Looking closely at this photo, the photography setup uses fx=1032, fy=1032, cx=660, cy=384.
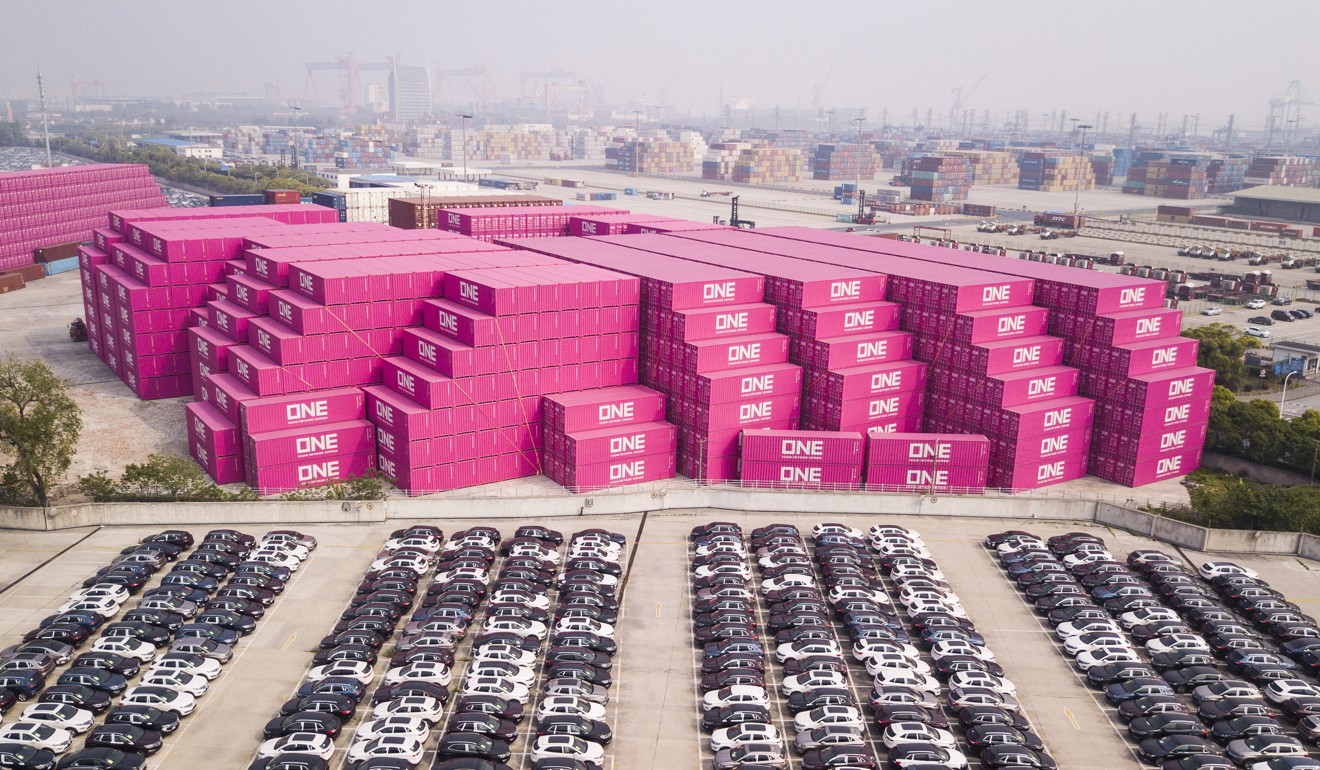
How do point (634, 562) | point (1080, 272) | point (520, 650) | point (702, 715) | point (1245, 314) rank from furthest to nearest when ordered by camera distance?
1. point (1245, 314)
2. point (1080, 272)
3. point (634, 562)
4. point (520, 650)
5. point (702, 715)

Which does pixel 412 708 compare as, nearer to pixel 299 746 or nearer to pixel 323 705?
pixel 323 705

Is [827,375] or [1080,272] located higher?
[1080,272]

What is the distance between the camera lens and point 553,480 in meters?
53.1

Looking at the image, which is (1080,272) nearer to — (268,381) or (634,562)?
(634,562)

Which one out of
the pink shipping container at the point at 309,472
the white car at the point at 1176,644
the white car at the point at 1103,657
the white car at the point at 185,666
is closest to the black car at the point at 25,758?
the white car at the point at 185,666

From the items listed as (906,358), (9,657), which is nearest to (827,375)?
(906,358)

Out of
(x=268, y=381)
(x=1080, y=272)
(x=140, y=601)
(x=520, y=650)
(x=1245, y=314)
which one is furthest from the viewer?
(x=1245, y=314)

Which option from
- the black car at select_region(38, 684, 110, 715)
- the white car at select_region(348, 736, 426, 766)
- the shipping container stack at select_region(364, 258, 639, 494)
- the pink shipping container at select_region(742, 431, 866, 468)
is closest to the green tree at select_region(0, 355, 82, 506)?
the shipping container stack at select_region(364, 258, 639, 494)

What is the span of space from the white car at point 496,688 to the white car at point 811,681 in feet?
27.2

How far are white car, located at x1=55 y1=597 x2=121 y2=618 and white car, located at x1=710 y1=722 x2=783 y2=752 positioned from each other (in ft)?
74.5

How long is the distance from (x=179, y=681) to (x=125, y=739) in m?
3.37

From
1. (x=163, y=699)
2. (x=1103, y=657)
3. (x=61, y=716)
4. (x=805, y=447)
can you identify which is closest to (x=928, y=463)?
(x=805, y=447)

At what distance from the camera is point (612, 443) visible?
5162 centimetres

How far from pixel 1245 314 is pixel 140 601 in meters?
100
